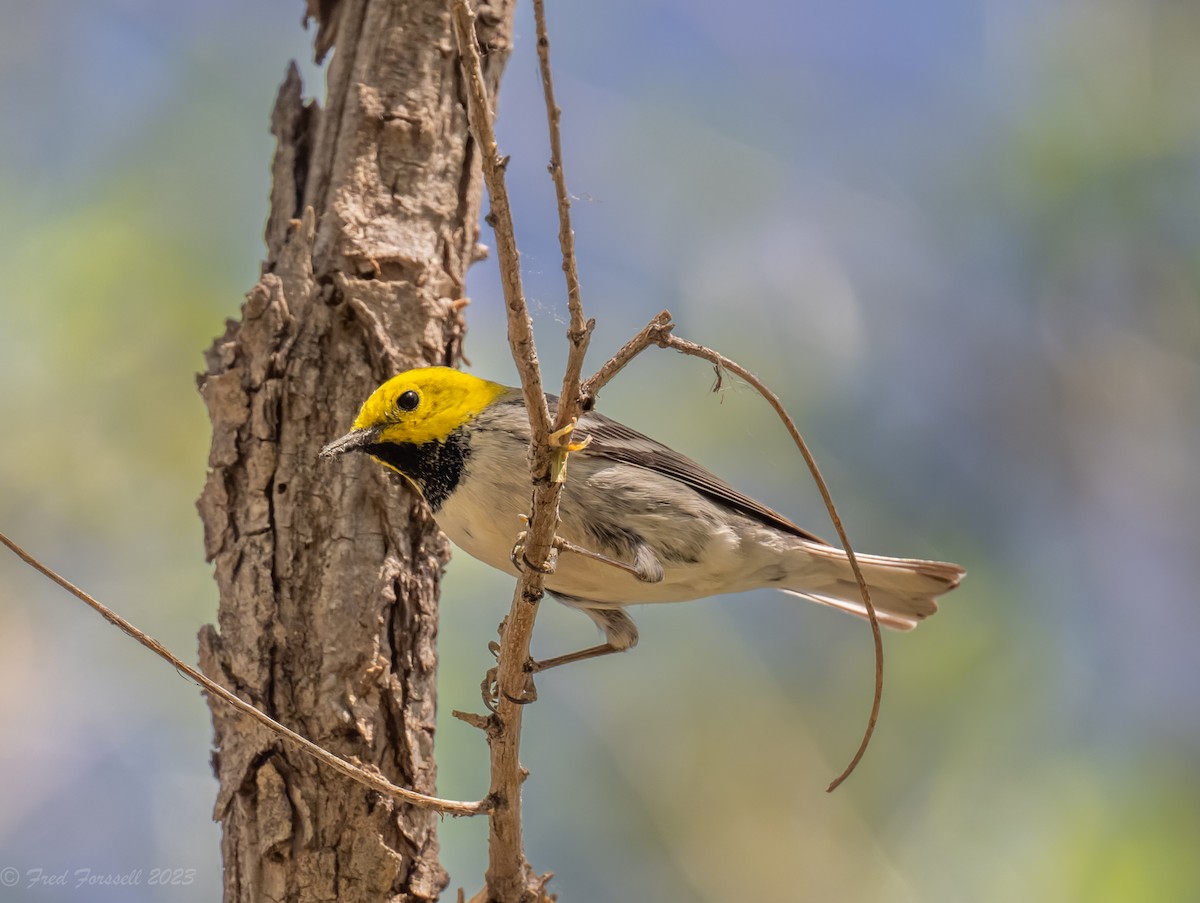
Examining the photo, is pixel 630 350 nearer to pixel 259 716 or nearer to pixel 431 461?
pixel 259 716

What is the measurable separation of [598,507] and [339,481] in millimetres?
884

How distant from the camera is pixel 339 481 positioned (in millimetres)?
3445

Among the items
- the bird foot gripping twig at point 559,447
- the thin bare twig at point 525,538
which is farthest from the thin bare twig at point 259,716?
the bird foot gripping twig at point 559,447

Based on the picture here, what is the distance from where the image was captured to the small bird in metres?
3.20

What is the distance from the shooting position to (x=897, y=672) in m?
5.60

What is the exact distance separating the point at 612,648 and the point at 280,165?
2.20 meters

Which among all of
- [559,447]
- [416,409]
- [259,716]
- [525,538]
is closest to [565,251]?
[559,447]

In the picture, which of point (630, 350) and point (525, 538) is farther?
point (525, 538)

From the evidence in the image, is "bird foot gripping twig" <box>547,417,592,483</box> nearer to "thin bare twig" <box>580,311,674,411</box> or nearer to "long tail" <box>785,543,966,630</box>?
"thin bare twig" <box>580,311,674,411</box>

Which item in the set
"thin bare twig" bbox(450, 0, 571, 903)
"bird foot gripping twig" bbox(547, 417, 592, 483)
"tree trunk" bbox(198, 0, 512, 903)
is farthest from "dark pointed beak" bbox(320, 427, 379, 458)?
"bird foot gripping twig" bbox(547, 417, 592, 483)

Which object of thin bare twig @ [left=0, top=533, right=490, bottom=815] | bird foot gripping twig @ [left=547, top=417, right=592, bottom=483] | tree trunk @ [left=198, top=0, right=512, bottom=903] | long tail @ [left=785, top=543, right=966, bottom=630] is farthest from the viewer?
long tail @ [left=785, top=543, right=966, bottom=630]

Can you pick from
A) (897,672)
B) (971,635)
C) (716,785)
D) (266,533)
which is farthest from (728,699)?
(266,533)

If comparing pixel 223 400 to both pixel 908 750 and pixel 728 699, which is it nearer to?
pixel 728 699

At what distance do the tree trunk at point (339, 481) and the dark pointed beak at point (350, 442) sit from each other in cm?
20
